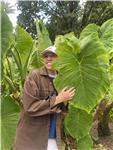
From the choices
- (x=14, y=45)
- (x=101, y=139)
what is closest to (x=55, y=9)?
(x=101, y=139)

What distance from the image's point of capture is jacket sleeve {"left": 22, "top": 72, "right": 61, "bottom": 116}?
284 centimetres

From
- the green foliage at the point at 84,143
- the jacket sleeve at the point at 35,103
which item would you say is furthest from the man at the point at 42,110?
the green foliage at the point at 84,143

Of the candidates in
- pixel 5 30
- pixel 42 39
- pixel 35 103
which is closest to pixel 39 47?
pixel 42 39

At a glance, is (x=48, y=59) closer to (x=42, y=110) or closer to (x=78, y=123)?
(x=42, y=110)

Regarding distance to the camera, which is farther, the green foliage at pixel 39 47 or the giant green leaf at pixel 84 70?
the green foliage at pixel 39 47

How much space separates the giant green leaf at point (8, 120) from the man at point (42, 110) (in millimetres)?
503

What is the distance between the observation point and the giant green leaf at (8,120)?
3.51 m

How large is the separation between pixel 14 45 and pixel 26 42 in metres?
0.22

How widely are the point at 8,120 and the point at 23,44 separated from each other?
1.23 metres

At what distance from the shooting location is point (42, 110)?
112 inches

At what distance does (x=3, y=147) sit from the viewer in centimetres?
351

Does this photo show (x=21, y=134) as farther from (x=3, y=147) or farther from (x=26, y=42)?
(x=26, y=42)

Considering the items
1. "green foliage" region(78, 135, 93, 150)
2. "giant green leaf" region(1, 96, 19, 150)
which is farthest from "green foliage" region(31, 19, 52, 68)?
"green foliage" region(78, 135, 93, 150)

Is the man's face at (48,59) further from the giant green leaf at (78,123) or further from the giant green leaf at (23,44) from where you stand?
the giant green leaf at (23,44)
